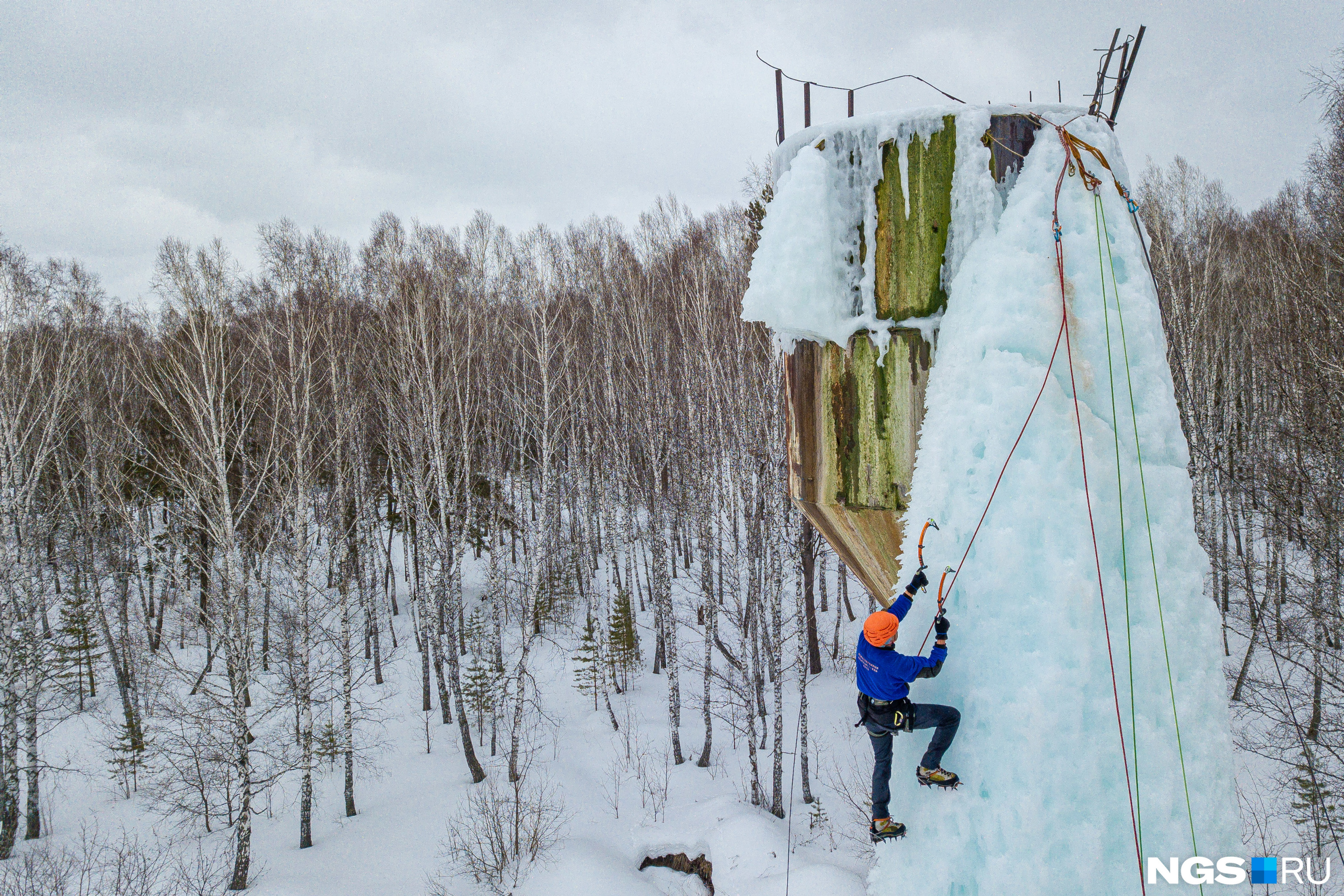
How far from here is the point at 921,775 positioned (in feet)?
10.5

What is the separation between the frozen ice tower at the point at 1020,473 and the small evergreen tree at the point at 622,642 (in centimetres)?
1455

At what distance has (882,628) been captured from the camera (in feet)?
11.4

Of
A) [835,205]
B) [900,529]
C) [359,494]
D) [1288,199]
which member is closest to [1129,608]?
[900,529]

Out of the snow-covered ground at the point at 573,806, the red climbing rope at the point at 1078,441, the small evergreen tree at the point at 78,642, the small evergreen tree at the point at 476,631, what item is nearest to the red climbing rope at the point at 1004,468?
the red climbing rope at the point at 1078,441

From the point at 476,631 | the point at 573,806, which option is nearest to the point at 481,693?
the point at 476,631

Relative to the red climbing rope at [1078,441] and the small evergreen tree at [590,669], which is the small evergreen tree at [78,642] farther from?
the red climbing rope at [1078,441]

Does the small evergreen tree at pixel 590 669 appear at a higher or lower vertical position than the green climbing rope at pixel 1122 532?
lower

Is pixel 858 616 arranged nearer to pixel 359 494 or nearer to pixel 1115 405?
pixel 359 494

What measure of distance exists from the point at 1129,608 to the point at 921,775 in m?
1.31

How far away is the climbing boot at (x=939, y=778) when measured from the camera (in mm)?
3145

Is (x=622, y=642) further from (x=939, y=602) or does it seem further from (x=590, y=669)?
(x=939, y=602)

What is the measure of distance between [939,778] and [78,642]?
2492 centimetres

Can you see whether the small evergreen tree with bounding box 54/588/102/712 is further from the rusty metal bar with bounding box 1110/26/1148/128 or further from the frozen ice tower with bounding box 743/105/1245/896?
the rusty metal bar with bounding box 1110/26/1148/128

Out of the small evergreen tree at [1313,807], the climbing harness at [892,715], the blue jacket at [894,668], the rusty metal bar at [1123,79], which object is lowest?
the small evergreen tree at [1313,807]
